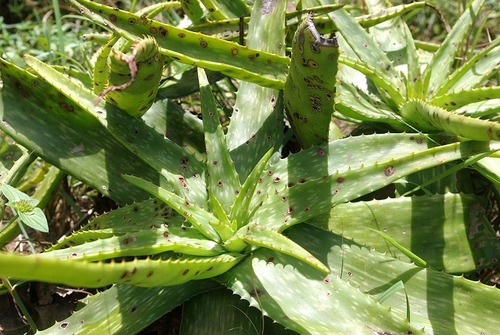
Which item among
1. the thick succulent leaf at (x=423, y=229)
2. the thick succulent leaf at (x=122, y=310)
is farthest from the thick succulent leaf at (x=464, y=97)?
the thick succulent leaf at (x=122, y=310)

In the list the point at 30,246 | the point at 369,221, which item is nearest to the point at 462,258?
the point at 369,221

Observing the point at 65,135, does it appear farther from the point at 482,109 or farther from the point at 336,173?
the point at 482,109

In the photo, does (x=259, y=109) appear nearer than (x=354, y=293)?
No

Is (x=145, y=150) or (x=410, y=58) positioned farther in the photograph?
(x=410, y=58)

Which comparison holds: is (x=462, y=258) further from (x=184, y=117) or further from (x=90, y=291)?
(x=90, y=291)

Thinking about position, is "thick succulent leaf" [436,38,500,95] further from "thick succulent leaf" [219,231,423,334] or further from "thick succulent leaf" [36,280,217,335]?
"thick succulent leaf" [36,280,217,335]

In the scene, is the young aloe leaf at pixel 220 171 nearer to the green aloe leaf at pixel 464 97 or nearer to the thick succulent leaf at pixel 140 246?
the thick succulent leaf at pixel 140 246

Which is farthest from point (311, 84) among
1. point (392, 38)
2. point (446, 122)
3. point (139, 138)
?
point (392, 38)

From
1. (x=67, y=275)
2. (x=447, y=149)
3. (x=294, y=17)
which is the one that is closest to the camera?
(x=67, y=275)

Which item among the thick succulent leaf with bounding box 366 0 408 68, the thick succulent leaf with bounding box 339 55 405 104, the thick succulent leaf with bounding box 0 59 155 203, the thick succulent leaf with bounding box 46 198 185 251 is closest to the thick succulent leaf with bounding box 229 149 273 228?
the thick succulent leaf with bounding box 46 198 185 251
